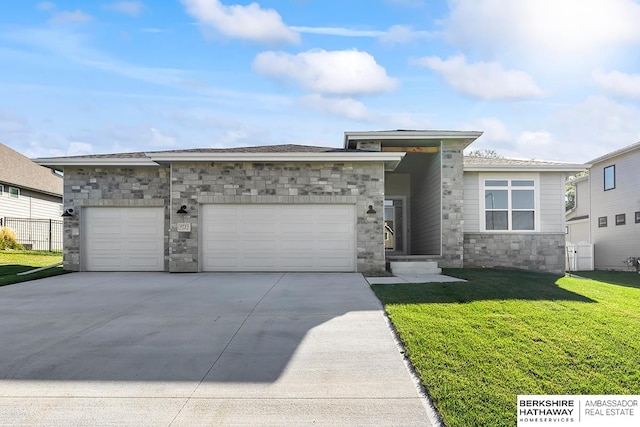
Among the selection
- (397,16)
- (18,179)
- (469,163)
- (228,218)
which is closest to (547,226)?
(469,163)

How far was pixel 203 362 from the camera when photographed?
406cm

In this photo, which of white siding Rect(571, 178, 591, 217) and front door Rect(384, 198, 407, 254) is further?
white siding Rect(571, 178, 591, 217)

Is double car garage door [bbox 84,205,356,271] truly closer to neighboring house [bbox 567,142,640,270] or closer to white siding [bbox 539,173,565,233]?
white siding [bbox 539,173,565,233]

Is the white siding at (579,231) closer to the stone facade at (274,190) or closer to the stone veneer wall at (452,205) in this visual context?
the stone veneer wall at (452,205)

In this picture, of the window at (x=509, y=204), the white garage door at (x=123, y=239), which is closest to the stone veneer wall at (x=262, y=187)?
the white garage door at (x=123, y=239)

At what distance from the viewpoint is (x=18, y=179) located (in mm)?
21844

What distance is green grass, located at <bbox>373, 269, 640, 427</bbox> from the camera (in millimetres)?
3279

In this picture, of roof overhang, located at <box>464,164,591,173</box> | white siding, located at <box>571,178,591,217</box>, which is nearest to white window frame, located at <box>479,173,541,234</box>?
roof overhang, located at <box>464,164,591,173</box>

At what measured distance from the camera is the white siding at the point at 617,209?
16839 millimetres

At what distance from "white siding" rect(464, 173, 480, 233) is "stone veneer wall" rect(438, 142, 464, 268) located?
0.40 m

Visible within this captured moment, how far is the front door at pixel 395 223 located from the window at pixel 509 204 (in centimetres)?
Result: 483

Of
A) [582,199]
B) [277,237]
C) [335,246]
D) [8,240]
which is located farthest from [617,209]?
[8,240]

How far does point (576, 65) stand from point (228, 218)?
11922 millimetres

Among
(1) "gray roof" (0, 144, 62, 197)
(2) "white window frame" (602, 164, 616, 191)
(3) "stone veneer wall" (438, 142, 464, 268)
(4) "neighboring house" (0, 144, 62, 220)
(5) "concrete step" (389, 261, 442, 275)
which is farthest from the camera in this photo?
(1) "gray roof" (0, 144, 62, 197)
